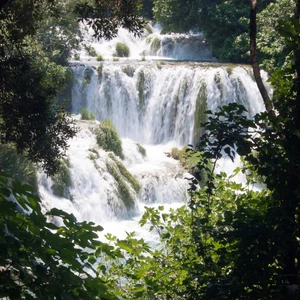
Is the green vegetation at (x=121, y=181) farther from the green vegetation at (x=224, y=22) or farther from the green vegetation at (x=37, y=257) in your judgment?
the green vegetation at (x=37, y=257)

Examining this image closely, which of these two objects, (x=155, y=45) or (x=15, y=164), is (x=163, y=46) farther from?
(x=15, y=164)

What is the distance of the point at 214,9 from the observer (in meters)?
25.4

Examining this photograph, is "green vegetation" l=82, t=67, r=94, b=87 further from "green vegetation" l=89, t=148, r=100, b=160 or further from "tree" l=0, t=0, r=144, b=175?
"tree" l=0, t=0, r=144, b=175

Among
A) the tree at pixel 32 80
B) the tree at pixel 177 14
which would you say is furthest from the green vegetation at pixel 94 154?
the tree at pixel 177 14

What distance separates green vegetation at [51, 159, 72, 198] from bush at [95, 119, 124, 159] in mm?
2041

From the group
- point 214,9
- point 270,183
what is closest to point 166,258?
point 270,183

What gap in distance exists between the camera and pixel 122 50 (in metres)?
25.6

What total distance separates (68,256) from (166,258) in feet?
6.74

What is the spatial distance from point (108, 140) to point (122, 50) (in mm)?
11515

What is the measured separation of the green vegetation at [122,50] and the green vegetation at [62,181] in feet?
44.2

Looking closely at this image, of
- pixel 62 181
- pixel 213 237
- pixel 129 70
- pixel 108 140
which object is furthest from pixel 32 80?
pixel 129 70

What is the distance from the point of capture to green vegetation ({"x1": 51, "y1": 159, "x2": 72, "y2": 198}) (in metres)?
12.2

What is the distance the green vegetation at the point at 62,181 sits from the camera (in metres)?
12.2

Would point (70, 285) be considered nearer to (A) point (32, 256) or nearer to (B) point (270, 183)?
(A) point (32, 256)
